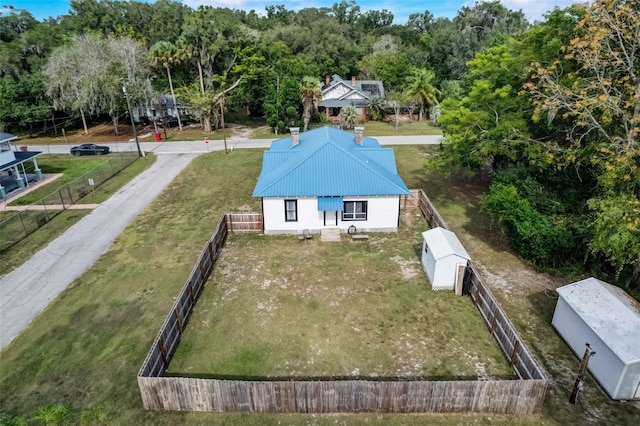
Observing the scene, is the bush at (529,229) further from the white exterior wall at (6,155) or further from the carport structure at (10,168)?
the white exterior wall at (6,155)

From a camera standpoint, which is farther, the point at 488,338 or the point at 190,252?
the point at 190,252

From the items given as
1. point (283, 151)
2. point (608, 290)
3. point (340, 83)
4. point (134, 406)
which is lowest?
point (134, 406)

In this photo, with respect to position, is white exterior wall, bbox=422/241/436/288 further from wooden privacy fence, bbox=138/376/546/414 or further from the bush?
wooden privacy fence, bbox=138/376/546/414

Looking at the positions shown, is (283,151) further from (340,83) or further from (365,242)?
(340,83)

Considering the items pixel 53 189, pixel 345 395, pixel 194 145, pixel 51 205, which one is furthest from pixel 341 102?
pixel 345 395

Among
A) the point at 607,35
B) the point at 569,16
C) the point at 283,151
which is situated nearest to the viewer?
the point at 607,35

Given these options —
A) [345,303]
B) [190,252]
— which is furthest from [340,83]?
[345,303]

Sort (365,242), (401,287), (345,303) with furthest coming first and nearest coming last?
(365,242) → (401,287) → (345,303)
